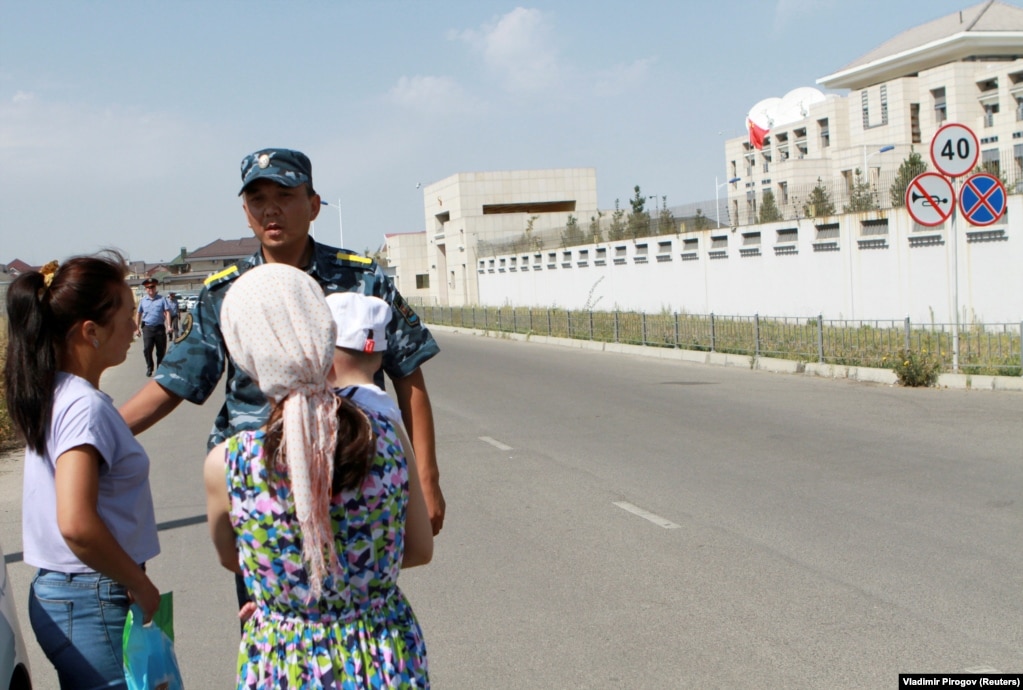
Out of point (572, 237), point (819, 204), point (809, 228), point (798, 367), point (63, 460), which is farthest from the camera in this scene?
point (572, 237)

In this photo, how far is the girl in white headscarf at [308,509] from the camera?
2.09 metres

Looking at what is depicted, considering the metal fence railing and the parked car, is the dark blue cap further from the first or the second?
the metal fence railing

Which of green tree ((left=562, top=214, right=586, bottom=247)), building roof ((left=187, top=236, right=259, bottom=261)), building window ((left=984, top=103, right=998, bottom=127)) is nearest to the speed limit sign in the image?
green tree ((left=562, top=214, right=586, bottom=247))

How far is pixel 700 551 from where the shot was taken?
265 inches

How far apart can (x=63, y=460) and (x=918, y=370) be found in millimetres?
14462

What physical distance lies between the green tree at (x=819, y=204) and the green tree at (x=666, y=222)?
327 inches

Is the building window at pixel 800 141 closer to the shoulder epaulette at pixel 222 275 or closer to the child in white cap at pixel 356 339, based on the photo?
the shoulder epaulette at pixel 222 275

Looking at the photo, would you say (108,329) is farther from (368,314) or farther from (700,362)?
(700,362)

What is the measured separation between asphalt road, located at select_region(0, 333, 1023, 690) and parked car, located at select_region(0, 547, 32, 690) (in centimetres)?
184

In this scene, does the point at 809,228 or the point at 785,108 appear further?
the point at 785,108

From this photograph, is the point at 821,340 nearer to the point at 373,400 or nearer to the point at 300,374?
the point at 373,400

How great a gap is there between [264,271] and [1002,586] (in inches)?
194

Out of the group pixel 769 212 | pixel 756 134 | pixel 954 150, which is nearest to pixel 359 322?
pixel 954 150

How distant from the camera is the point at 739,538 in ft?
23.0
